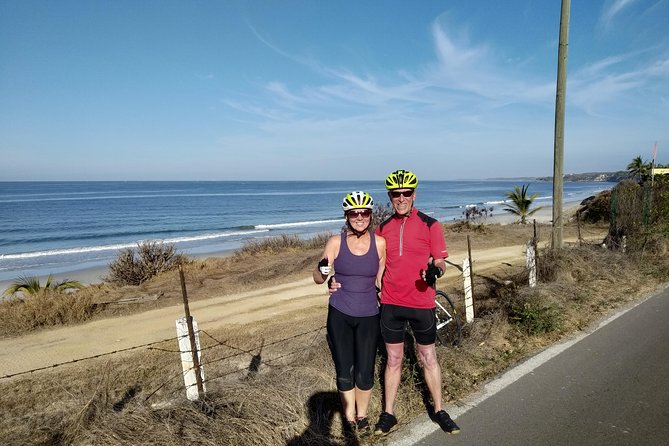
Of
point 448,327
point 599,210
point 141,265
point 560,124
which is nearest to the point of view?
point 448,327

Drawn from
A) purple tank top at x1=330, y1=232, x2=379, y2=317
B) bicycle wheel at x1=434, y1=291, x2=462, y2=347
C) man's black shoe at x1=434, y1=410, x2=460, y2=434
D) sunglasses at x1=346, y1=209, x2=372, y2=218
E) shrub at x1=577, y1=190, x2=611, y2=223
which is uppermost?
sunglasses at x1=346, y1=209, x2=372, y2=218

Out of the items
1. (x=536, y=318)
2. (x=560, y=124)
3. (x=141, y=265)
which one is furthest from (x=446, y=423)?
(x=141, y=265)

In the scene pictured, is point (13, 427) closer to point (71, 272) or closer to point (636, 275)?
point (636, 275)

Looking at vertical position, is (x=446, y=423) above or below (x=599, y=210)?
above

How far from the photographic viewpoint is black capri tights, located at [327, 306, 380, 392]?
325 centimetres

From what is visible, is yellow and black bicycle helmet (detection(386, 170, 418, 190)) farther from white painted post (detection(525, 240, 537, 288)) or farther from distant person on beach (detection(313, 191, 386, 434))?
white painted post (detection(525, 240, 537, 288))

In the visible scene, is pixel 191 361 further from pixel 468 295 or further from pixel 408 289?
pixel 468 295

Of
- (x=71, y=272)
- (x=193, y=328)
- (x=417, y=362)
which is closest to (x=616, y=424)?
(x=417, y=362)

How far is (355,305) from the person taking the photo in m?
3.22

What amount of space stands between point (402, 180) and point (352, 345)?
137 centimetres

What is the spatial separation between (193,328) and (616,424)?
3.61 meters

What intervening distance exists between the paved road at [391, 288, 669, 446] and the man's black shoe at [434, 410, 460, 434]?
47 millimetres

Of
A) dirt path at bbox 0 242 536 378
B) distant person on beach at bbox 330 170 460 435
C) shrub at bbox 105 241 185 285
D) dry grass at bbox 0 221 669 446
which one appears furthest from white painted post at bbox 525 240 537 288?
shrub at bbox 105 241 185 285

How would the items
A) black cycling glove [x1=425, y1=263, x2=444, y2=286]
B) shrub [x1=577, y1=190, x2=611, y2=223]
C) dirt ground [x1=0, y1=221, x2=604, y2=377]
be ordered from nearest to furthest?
1. black cycling glove [x1=425, y1=263, x2=444, y2=286]
2. dirt ground [x1=0, y1=221, x2=604, y2=377]
3. shrub [x1=577, y1=190, x2=611, y2=223]
